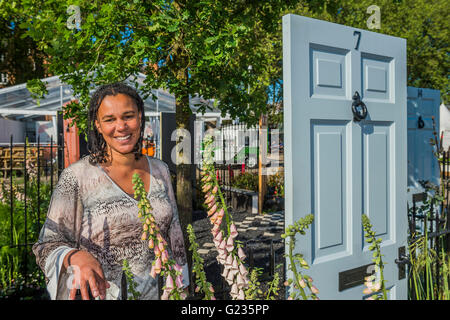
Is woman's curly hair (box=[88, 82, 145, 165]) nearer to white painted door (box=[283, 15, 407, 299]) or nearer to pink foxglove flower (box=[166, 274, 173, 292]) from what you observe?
pink foxglove flower (box=[166, 274, 173, 292])

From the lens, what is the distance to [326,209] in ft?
7.95

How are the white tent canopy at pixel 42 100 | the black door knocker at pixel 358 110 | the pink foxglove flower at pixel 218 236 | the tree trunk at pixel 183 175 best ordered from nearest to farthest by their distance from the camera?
the pink foxglove flower at pixel 218 236 → the black door knocker at pixel 358 110 → the tree trunk at pixel 183 175 → the white tent canopy at pixel 42 100

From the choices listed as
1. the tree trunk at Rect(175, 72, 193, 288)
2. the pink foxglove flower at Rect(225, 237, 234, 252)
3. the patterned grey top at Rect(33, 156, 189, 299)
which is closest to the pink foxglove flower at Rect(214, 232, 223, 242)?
the pink foxglove flower at Rect(225, 237, 234, 252)

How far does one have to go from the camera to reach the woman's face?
1.62 m

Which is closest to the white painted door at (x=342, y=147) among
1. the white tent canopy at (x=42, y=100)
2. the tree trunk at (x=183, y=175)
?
the tree trunk at (x=183, y=175)

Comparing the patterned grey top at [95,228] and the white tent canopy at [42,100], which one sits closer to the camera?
the patterned grey top at [95,228]

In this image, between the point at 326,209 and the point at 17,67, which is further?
the point at 17,67

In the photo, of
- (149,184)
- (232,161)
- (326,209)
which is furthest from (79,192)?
(232,161)

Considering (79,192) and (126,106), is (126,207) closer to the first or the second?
(79,192)

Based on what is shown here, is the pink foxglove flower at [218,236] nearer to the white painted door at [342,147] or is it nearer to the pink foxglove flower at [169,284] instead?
the pink foxglove flower at [169,284]

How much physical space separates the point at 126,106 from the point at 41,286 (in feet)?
9.97

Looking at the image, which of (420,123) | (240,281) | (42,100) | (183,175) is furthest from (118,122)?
(42,100)

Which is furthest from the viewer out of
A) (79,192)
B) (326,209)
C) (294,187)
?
(326,209)

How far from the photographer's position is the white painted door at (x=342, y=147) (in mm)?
2262
